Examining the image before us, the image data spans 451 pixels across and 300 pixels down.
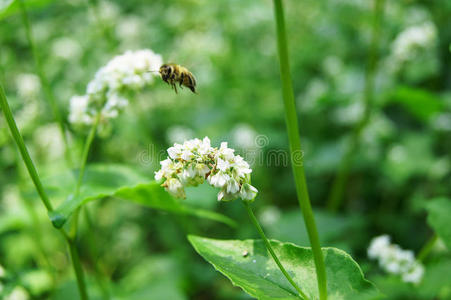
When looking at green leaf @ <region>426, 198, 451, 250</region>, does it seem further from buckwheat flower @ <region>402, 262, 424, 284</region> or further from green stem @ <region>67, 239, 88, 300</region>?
green stem @ <region>67, 239, 88, 300</region>

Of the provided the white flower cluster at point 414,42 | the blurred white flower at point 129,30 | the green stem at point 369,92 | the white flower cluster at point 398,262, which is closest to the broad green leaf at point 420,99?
the green stem at point 369,92

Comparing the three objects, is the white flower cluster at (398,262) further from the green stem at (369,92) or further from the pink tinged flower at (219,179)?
the pink tinged flower at (219,179)

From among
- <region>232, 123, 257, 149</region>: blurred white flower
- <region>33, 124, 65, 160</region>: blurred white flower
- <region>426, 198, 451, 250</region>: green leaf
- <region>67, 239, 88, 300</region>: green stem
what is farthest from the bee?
<region>33, 124, 65, 160</region>: blurred white flower

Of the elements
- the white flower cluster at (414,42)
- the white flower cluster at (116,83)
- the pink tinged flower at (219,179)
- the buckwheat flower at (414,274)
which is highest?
the white flower cluster at (414,42)

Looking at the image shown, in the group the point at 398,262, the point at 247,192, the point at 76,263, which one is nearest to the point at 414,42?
the point at 398,262

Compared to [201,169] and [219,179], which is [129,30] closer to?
[201,169]

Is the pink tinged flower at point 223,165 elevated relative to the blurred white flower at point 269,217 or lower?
elevated
